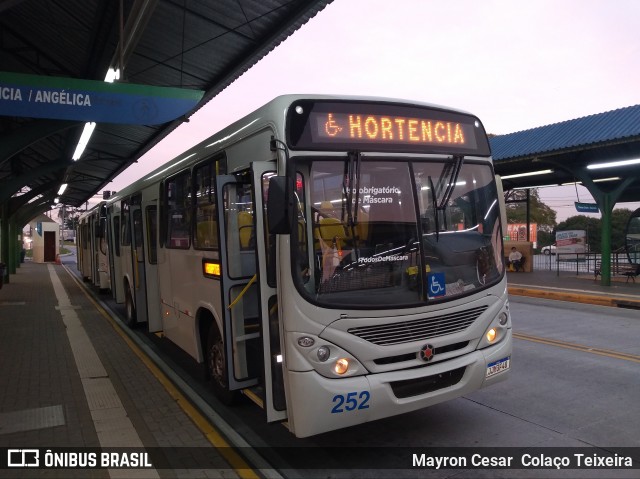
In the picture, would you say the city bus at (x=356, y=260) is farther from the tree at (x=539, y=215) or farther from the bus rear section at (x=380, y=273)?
the tree at (x=539, y=215)

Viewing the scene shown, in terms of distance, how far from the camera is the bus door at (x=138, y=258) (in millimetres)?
8969

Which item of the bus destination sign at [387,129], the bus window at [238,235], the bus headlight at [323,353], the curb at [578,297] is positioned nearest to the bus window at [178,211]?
the bus window at [238,235]

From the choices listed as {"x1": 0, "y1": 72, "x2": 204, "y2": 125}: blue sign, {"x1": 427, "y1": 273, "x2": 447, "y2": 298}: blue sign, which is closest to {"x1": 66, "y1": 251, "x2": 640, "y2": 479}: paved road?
{"x1": 427, "y1": 273, "x2": 447, "y2": 298}: blue sign

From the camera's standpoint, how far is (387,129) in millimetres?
4355

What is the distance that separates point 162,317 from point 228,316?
11.7 feet

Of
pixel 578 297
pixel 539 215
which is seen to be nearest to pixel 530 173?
pixel 578 297

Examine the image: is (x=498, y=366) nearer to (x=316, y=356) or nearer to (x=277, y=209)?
(x=316, y=356)

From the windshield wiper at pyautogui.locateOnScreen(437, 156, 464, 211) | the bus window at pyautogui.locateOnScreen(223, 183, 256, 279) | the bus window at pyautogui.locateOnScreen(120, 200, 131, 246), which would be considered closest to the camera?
the windshield wiper at pyautogui.locateOnScreen(437, 156, 464, 211)

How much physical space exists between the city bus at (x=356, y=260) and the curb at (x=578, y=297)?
1031cm

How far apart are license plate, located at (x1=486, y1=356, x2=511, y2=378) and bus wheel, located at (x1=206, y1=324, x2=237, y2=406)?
8.98 ft

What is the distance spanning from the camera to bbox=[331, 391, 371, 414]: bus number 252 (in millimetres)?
3789

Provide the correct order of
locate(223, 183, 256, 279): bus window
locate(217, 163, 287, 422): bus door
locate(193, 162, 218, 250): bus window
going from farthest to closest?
locate(193, 162, 218, 250): bus window → locate(223, 183, 256, 279): bus window → locate(217, 163, 287, 422): bus door

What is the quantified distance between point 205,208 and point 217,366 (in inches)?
69.9

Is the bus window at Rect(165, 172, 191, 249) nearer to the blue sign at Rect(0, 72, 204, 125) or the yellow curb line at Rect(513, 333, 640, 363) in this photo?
the blue sign at Rect(0, 72, 204, 125)
